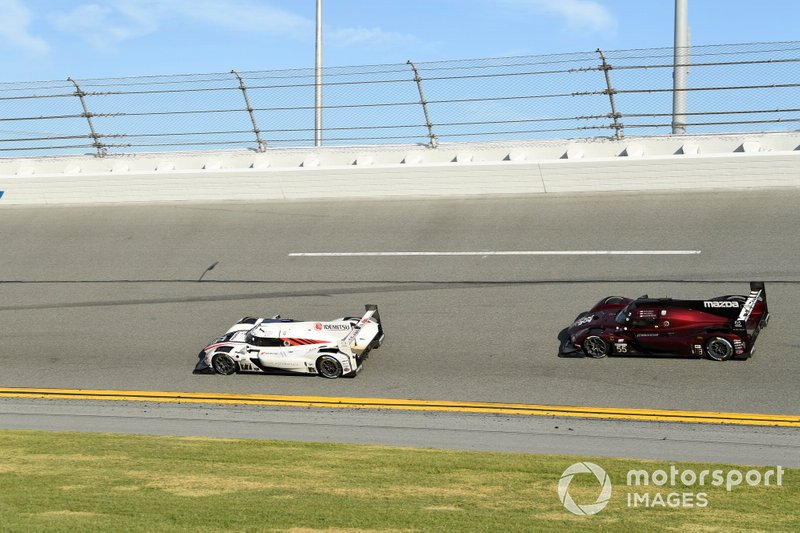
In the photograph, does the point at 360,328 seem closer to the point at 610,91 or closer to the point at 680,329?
the point at 680,329

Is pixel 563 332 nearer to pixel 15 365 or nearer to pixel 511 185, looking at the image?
pixel 511 185

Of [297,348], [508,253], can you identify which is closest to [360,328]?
[297,348]

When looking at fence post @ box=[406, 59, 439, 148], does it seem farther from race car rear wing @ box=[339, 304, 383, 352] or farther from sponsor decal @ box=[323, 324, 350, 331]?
sponsor decal @ box=[323, 324, 350, 331]

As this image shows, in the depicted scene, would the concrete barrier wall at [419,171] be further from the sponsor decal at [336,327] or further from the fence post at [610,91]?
the sponsor decal at [336,327]

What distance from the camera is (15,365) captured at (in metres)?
17.2

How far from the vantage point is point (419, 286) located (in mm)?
A: 18875

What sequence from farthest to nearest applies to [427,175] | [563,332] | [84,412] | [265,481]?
[427,175], [563,332], [84,412], [265,481]

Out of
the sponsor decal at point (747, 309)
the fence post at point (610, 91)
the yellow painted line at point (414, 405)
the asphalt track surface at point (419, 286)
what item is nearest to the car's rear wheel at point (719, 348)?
the asphalt track surface at point (419, 286)

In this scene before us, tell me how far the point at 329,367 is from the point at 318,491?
5.37 metres

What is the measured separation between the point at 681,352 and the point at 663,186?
7641 mm

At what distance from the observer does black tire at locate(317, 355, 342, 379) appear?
15.5 metres

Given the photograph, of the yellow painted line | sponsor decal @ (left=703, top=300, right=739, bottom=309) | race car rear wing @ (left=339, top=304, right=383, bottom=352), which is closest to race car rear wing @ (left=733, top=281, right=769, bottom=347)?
sponsor decal @ (left=703, top=300, right=739, bottom=309)

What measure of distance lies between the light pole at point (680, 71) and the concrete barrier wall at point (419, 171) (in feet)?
2.70

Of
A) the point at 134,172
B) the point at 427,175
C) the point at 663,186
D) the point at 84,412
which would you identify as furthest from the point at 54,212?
the point at 663,186
